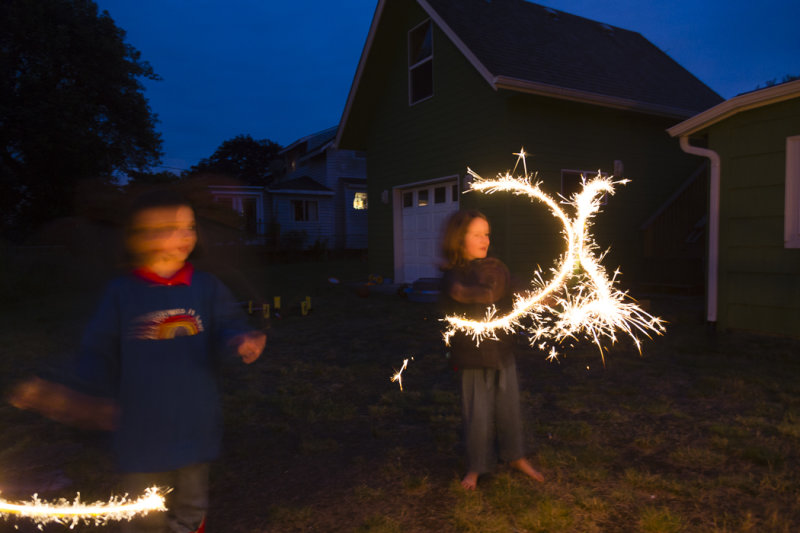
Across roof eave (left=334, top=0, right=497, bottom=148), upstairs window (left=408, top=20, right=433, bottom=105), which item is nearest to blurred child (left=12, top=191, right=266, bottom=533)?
roof eave (left=334, top=0, right=497, bottom=148)

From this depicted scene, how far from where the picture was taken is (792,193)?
6.54 meters

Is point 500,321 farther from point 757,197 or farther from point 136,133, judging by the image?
point 136,133

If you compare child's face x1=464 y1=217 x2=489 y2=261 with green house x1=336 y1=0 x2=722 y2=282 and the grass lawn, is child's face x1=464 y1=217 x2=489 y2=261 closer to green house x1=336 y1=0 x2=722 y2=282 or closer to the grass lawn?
the grass lawn

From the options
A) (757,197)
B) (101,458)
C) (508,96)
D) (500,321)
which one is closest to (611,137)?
(508,96)

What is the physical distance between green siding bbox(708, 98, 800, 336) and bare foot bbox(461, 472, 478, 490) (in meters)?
5.69

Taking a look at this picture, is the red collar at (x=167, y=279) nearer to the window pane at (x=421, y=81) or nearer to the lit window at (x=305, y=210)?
the window pane at (x=421, y=81)

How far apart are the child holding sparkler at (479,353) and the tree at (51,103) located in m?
22.0

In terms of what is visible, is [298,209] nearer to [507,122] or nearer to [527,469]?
[507,122]

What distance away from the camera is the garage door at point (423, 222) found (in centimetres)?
1221

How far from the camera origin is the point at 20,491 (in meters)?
3.36

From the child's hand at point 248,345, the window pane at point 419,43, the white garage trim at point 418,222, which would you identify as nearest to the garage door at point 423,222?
the white garage trim at point 418,222

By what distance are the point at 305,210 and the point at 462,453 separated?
1060 inches

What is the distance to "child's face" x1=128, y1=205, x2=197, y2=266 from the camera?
2150mm

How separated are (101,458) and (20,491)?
0.52 metres
